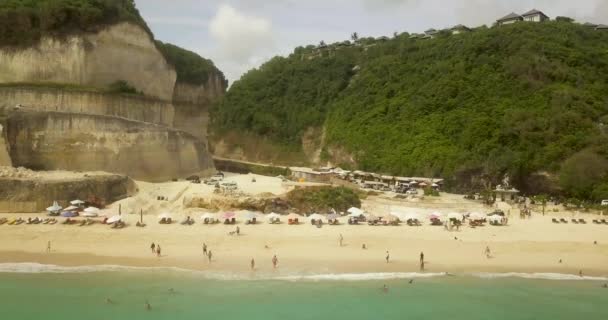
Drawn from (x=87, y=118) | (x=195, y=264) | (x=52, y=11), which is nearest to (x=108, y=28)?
(x=52, y=11)

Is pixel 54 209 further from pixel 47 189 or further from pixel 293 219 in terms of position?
pixel 293 219

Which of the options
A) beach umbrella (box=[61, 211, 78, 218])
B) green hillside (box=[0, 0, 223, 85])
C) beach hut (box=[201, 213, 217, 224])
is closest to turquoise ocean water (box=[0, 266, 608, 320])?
beach umbrella (box=[61, 211, 78, 218])

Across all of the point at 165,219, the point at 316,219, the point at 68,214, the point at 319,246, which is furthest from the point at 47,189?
the point at 319,246

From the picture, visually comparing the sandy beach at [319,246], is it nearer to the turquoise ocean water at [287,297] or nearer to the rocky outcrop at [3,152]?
the turquoise ocean water at [287,297]

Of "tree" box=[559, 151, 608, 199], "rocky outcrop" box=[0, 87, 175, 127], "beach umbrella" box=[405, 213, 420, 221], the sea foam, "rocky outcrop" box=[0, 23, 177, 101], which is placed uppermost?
"rocky outcrop" box=[0, 23, 177, 101]

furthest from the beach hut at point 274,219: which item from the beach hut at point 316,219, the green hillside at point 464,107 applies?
the green hillside at point 464,107

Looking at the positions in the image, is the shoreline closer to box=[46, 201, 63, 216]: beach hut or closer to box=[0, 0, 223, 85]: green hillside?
box=[46, 201, 63, 216]: beach hut

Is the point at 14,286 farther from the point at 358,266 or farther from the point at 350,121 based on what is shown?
the point at 350,121
